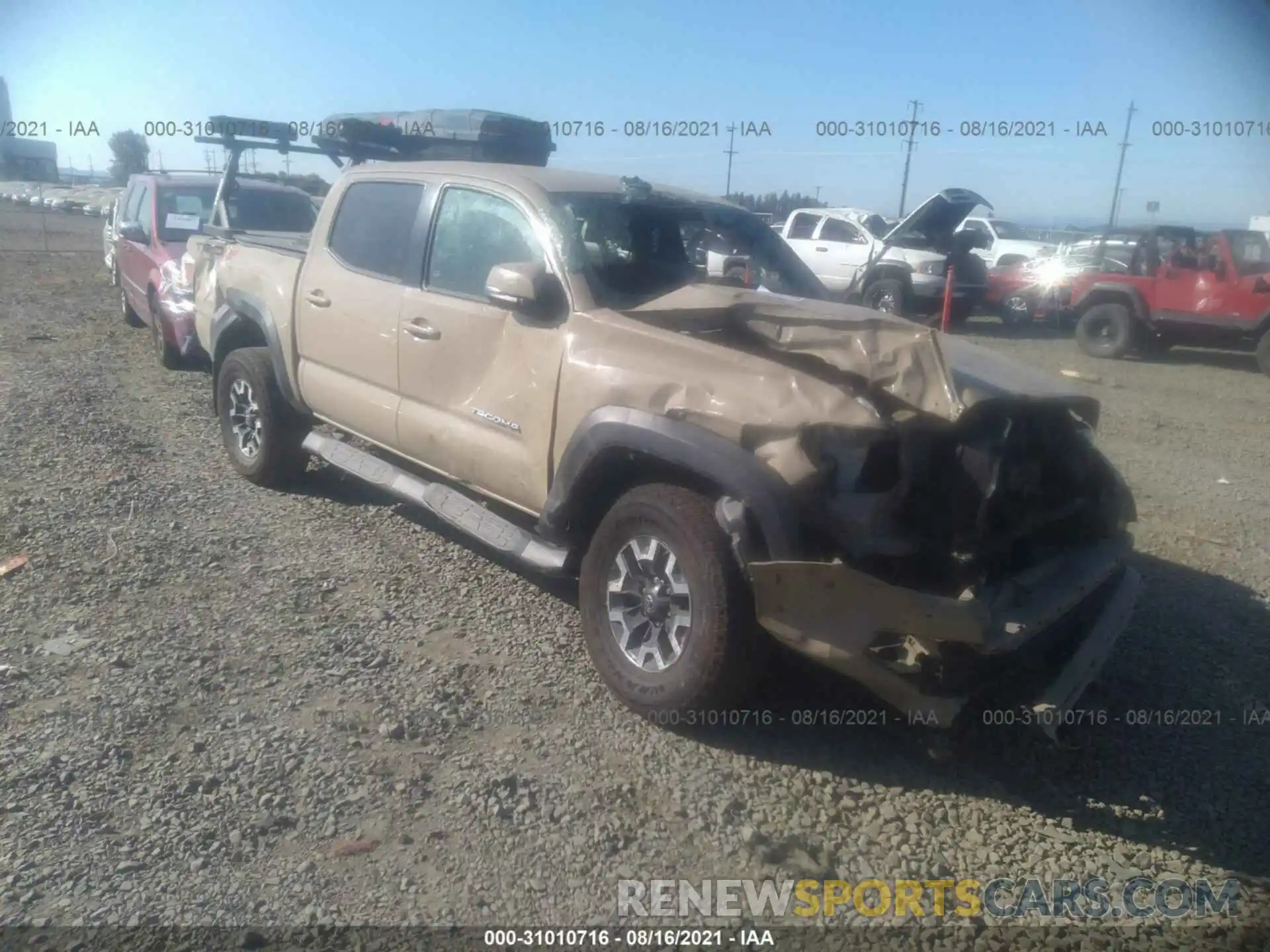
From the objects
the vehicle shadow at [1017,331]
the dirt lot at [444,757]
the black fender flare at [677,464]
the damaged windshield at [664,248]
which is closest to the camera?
the dirt lot at [444,757]

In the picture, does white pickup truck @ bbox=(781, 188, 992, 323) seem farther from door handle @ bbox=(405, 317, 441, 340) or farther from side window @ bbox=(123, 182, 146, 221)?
side window @ bbox=(123, 182, 146, 221)

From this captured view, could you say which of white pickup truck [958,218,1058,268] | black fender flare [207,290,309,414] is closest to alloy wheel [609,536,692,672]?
black fender flare [207,290,309,414]

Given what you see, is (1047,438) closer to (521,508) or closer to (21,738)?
(521,508)

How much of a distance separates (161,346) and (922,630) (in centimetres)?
873

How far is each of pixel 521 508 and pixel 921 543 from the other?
171 centimetres

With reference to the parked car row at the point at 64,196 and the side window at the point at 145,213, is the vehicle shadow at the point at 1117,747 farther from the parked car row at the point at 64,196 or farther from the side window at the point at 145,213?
the parked car row at the point at 64,196

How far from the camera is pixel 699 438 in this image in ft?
10.7

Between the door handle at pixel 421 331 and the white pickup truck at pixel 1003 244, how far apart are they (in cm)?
1558

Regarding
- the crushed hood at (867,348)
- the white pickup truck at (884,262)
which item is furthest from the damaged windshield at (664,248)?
the white pickup truck at (884,262)

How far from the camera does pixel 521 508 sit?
13.5 feet

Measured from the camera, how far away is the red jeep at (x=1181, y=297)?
508 inches

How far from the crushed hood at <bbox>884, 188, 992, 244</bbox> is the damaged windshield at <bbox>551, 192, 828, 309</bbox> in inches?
127

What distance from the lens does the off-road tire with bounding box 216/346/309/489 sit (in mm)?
5641

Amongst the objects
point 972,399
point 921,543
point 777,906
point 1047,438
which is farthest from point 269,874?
point 1047,438
